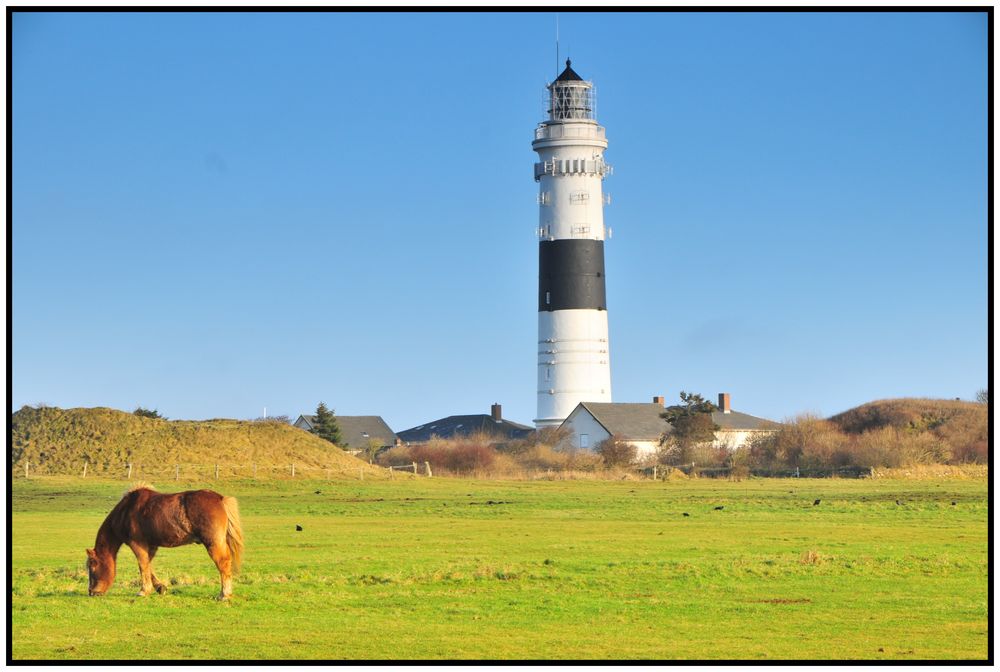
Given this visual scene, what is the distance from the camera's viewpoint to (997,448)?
20359mm

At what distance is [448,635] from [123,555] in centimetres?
1339

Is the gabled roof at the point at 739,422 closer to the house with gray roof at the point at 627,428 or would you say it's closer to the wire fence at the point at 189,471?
the house with gray roof at the point at 627,428

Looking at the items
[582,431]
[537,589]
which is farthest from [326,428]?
[537,589]

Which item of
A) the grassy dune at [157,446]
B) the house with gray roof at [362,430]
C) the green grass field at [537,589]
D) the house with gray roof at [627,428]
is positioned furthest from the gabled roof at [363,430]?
the green grass field at [537,589]

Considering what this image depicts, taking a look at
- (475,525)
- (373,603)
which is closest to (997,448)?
(373,603)

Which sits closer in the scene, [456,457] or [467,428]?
[456,457]

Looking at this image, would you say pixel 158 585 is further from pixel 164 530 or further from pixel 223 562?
pixel 223 562

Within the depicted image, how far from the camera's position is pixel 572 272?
8688cm

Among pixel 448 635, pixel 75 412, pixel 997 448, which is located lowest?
pixel 448 635

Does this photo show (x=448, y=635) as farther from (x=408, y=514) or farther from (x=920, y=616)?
(x=408, y=514)

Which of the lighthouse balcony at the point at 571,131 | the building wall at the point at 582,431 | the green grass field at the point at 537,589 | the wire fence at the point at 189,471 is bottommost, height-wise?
the green grass field at the point at 537,589

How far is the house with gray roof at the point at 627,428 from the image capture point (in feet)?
298

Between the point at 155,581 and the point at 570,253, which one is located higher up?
the point at 570,253

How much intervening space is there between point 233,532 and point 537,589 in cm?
506
